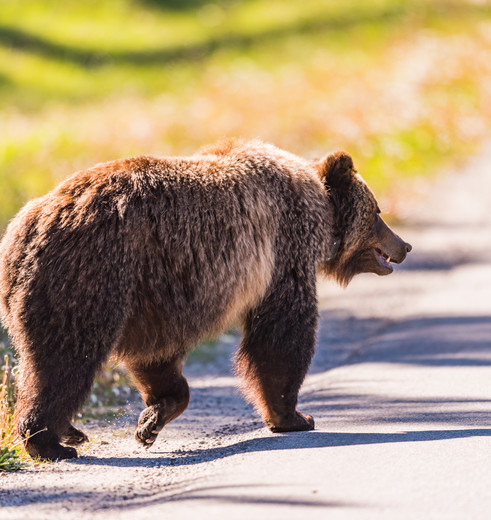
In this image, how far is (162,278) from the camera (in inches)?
265

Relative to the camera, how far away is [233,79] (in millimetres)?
29844

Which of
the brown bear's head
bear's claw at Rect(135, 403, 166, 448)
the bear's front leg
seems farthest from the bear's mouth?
bear's claw at Rect(135, 403, 166, 448)

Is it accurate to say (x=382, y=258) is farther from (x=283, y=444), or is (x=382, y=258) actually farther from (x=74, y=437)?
(x=74, y=437)

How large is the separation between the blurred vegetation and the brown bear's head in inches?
88.2

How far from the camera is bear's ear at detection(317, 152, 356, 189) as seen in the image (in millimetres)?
8188

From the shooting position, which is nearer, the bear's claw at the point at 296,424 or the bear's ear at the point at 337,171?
the bear's claw at the point at 296,424

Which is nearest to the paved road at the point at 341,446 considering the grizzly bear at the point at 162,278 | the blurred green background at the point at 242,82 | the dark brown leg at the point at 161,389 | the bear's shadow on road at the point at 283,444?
the bear's shadow on road at the point at 283,444

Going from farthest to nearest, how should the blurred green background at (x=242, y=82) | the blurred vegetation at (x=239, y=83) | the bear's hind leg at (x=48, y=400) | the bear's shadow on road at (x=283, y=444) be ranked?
the blurred green background at (x=242, y=82) < the blurred vegetation at (x=239, y=83) < the bear's shadow on road at (x=283, y=444) < the bear's hind leg at (x=48, y=400)

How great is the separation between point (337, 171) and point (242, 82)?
2080 centimetres

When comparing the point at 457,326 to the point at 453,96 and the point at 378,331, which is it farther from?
the point at 453,96

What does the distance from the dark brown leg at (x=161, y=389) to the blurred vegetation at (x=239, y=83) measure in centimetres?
157

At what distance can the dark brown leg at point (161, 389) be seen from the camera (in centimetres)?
738

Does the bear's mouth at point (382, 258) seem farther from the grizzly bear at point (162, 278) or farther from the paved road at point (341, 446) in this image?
the paved road at point (341, 446)

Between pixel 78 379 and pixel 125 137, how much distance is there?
47.6 feet
